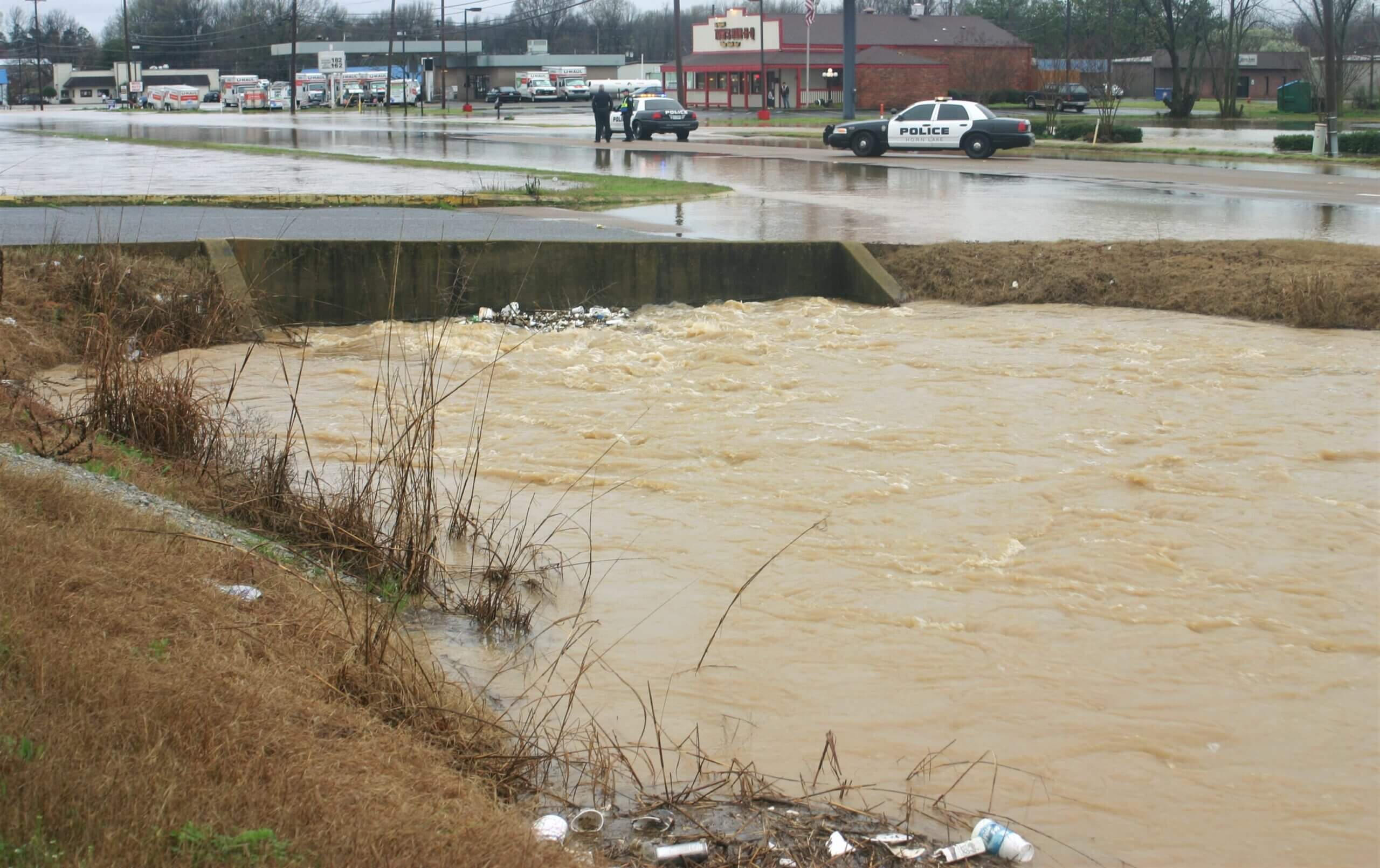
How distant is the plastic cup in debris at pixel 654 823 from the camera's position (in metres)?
4.49

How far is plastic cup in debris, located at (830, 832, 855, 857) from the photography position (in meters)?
4.36

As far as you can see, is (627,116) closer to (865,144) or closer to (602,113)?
(602,113)

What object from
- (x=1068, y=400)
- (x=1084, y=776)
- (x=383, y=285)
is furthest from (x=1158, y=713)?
(x=383, y=285)

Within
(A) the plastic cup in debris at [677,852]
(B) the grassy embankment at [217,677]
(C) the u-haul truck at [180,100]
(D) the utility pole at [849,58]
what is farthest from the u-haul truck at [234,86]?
(A) the plastic cup in debris at [677,852]

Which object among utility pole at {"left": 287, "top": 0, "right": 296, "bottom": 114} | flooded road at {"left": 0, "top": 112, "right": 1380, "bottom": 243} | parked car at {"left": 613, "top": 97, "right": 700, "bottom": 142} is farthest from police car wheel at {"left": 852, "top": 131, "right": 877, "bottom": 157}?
utility pole at {"left": 287, "top": 0, "right": 296, "bottom": 114}

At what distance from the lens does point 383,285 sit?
14906 mm

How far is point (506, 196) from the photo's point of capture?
67.2 ft

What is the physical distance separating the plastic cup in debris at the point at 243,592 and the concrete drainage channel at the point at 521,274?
28.3 ft

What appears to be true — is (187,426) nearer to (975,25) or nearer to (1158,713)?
(1158,713)

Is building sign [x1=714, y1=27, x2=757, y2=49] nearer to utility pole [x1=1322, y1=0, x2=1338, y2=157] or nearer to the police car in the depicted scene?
the police car

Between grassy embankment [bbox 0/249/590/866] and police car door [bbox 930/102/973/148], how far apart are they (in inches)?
1148

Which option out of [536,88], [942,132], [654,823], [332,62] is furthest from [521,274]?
[332,62]

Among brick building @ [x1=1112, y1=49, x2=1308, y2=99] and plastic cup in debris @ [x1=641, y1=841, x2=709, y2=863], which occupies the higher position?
brick building @ [x1=1112, y1=49, x2=1308, y2=99]

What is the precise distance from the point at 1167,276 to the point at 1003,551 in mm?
8311
